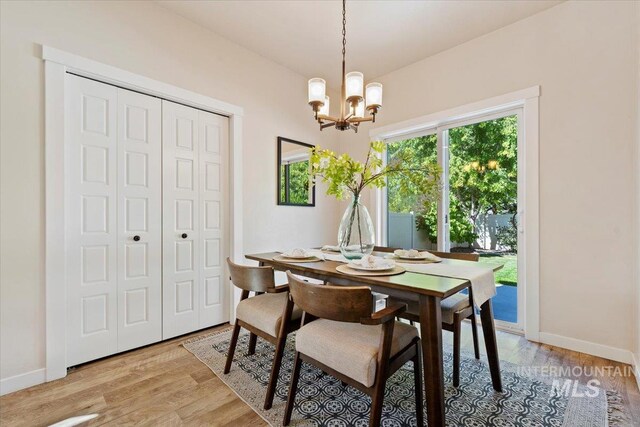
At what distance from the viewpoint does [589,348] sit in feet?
7.54

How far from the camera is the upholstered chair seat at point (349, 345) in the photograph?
128 centimetres

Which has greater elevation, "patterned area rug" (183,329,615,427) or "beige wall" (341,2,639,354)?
"beige wall" (341,2,639,354)

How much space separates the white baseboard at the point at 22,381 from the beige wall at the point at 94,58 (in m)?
0.03

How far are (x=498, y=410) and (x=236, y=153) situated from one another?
2784 millimetres

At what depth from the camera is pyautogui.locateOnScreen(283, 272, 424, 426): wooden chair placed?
125 centimetres

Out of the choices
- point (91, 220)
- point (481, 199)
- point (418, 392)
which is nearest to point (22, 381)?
point (91, 220)

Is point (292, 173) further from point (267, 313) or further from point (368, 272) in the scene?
point (368, 272)

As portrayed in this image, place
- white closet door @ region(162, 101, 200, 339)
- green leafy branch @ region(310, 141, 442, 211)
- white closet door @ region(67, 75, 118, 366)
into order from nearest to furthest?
1. green leafy branch @ region(310, 141, 442, 211)
2. white closet door @ region(67, 75, 118, 366)
3. white closet door @ region(162, 101, 200, 339)

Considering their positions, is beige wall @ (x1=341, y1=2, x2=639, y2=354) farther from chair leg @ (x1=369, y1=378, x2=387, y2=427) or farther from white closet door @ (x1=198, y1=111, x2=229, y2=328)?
white closet door @ (x1=198, y1=111, x2=229, y2=328)

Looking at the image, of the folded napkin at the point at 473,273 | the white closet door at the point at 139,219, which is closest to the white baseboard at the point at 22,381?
the white closet door at the point at 139,219

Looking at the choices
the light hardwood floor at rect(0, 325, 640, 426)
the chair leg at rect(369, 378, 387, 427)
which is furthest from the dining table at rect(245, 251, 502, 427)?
the light hardwood floor at rect(0, 325, 640, 426)

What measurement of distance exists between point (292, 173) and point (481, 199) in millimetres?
2022

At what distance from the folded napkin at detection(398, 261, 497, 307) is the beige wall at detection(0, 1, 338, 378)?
192 centimetres

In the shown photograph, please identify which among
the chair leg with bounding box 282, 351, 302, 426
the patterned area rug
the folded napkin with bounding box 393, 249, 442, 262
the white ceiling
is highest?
the white ceiling
